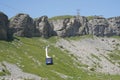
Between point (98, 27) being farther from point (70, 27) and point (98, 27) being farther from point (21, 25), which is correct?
point (21, 25)

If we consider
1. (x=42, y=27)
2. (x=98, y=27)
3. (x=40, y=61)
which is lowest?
(x=40, y=61)

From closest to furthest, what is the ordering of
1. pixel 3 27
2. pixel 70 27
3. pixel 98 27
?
1. pixel 3 27
2. pixel 70 27
3. pixel 98 27

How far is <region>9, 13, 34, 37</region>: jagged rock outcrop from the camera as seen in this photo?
13954 centimetres

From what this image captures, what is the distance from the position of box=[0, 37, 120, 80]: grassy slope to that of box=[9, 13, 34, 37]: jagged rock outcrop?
907cm

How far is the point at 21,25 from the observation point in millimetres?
140375

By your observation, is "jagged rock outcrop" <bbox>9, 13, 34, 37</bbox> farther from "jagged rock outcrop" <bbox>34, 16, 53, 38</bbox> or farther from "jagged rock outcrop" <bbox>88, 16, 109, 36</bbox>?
"jagged rock outcrop" <bbox>88, 16, 109, 36</bbox>

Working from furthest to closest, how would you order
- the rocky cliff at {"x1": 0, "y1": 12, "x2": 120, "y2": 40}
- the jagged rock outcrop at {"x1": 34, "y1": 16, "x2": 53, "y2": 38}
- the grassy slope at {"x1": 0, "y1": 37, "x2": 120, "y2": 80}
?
the jagged rock outcrop at {"x1": 34, "y1": 16, "x2": 53, "y2": 38}, the rocky cliff at {"x1": 0, "y1": 12, "x2": 120, "y2": 40}, the grassy slope at {"x1": 0, "y1": 37, "x2": 120, "y2": 80}

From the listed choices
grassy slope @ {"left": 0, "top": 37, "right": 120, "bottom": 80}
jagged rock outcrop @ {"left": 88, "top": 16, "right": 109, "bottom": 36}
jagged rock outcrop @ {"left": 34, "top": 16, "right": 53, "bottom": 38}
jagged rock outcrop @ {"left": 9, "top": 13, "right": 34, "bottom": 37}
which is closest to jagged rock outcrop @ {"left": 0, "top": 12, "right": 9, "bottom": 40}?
grassy slope @ {"left": 0, "top": 37, "right": 120, "bottom": 80}

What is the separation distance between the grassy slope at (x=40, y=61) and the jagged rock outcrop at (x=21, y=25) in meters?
9.07

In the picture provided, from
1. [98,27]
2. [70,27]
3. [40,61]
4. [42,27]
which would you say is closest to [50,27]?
[42,27]

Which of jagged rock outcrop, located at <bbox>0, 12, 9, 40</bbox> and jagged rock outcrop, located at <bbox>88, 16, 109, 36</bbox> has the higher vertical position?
jagged rock outcrop, located at <bbox>0, 12, 9, 40</bbox>

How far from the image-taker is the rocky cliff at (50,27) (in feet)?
405

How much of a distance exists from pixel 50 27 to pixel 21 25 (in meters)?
24.3

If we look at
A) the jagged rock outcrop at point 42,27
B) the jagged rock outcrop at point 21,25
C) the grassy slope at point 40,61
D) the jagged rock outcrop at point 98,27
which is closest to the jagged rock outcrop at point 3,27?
A: the grassy slope at point 40,61
